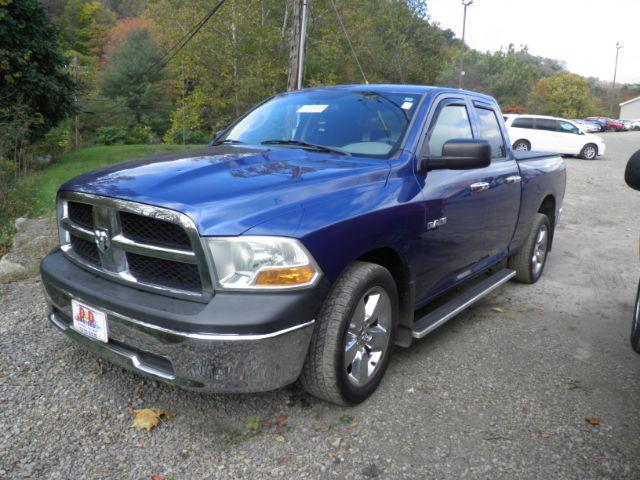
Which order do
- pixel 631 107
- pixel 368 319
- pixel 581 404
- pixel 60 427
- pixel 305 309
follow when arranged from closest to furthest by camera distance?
1. pixel 305 309
2. pixel 60 427
3. pixel 368 319
4. pixel 581 404
5. pixel 631 107

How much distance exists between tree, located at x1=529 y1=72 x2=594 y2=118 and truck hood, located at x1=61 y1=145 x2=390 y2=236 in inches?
2859

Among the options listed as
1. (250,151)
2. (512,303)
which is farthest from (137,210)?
(512,303)

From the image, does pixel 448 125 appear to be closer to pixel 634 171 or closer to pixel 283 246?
pixel 634 171

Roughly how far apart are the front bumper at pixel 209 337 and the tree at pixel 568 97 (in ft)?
241

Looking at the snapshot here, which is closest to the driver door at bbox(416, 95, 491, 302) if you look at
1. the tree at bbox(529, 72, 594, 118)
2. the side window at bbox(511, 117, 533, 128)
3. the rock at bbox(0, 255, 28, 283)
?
the rock at bbox(0, 255, 28, 283)

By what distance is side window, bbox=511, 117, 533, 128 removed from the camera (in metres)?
21.3

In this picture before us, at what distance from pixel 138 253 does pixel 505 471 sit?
6.64 feet

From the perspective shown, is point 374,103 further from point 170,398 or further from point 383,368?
point 170,398

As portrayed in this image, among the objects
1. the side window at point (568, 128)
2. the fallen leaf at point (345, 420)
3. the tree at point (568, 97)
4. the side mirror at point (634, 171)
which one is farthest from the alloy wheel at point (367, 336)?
the tree at point (568, 97)

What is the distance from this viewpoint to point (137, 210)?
2402 millimetres

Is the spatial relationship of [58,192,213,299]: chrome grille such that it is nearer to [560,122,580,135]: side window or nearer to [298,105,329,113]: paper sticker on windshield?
[298,105,329,113]: paper sticker on windshield

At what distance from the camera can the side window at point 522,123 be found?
2127cm

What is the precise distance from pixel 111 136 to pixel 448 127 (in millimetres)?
32048

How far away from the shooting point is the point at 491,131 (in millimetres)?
4473
